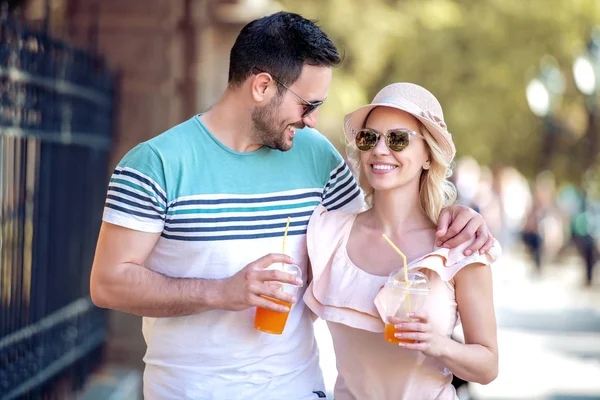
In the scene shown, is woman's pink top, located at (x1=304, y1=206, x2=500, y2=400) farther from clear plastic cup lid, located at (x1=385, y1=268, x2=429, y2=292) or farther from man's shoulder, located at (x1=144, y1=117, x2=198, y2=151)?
man's shoulder, located at (x1=144, y1=117, x2=198, y2=151)

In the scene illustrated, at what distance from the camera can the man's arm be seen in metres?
3.25

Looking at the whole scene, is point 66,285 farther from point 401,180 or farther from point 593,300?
point 593,300

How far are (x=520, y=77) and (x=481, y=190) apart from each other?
7379 mm

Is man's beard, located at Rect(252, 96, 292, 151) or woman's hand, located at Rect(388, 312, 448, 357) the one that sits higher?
man's beard, located at Rect(252, 96, 292, 151)

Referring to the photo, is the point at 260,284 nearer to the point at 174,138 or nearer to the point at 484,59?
the point at 174,138

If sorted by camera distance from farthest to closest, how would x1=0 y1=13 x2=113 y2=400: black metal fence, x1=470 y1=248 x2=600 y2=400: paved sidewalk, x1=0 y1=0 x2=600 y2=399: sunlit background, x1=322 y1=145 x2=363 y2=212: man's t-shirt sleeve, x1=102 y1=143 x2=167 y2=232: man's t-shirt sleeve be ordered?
x1=470 y1=248 x2=600 y2=400: paved sidewalk, x1=0 y1=0 x2=600 y2=399: sunlit background, x1=0 y1=13 x2=113 y2=400: black metal fence, x1=322 y1=145 x2=363 y2=212: man's t-shirt sleeve, x1=102 y1=143 x2=167 y2=232: man's t-shirt sleeve

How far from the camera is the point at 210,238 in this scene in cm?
343

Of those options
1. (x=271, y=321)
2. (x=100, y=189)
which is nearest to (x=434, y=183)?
(x=271, y=321)

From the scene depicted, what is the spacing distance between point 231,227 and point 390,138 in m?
0.64

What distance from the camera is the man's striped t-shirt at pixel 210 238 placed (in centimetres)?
334

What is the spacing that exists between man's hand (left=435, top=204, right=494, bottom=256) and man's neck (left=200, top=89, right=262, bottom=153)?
73cm

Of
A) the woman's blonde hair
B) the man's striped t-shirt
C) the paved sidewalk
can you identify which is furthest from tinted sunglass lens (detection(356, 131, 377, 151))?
the paved sidewalk

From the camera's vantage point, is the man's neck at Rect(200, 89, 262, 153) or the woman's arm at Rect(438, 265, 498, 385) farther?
the man's neck at Rect(200, 89, 262, 153)

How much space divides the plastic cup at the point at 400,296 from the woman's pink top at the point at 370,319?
0.27ft
